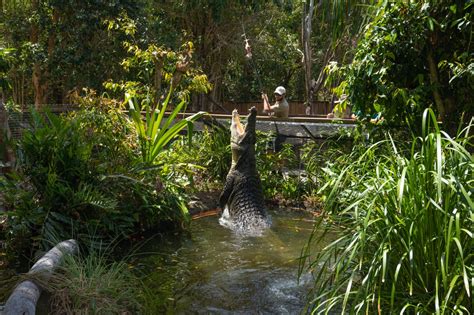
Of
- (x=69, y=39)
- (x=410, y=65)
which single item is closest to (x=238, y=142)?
(x=410, y=65)

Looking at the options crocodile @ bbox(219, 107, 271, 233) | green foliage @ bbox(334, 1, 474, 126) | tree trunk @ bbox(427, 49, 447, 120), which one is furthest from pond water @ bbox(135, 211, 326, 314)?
tree trunk @ bbox(427, 49, 447, 120)

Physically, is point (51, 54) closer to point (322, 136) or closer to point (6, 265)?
point (322, 136)

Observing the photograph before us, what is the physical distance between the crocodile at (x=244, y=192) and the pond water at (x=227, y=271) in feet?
0.68

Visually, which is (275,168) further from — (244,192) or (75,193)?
(75,193)

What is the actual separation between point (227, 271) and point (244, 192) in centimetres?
193

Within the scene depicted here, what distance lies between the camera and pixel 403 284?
2775 millimetres

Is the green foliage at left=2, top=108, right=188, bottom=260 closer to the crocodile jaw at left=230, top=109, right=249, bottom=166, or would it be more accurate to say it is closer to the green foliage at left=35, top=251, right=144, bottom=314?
the crocodile jaw at left=230, top=109, right=249, bottom=166

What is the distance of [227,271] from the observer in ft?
16.0

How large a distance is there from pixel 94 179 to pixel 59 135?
0.58 meters

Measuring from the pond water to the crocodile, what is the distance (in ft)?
0.68

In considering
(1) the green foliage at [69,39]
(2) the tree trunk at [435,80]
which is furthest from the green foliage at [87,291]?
(1) the green foliage at [69,39]

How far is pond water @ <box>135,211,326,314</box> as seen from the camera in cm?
406

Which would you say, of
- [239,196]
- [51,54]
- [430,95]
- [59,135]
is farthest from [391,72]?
[51,54]

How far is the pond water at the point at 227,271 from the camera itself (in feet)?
13.3
